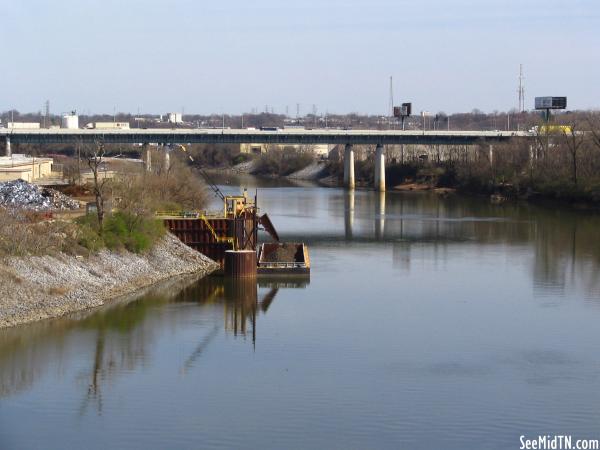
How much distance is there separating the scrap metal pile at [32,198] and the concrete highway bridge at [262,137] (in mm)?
44372

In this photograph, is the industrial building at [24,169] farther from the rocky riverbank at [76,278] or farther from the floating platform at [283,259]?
the rocky riverbank at [76,278]

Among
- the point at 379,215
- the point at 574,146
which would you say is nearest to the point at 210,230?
the point at 379,215

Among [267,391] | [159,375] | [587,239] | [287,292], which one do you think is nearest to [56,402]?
[159,375]

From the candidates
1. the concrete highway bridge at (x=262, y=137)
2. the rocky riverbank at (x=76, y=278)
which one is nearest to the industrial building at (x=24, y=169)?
the concrete highway bridge at (x=262, y=137)

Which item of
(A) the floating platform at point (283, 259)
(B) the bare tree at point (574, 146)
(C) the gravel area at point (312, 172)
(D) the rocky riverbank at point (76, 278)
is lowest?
(C) the gravel area at point (312, 172)

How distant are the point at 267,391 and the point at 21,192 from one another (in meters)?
31.3

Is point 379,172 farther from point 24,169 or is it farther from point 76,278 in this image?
point 76,278

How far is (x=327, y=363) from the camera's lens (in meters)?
29.9

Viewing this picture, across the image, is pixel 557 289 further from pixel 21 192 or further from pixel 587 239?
pixel 21 192

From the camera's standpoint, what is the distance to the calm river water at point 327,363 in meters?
24.3

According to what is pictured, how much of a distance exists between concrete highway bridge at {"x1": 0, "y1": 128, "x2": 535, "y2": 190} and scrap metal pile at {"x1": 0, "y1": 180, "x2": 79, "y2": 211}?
4437 centimetres

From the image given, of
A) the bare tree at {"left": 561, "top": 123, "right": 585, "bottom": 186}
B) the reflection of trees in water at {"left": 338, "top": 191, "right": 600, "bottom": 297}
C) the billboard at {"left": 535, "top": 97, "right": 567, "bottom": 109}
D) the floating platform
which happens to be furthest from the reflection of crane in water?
the billboard at {"left": 535, "top": 97, "right": 567, "bottom": 109}

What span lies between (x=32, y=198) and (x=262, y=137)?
5723 cm

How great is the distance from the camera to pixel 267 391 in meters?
27.2
